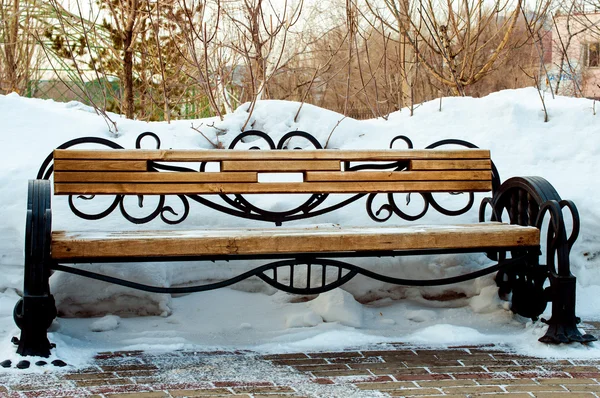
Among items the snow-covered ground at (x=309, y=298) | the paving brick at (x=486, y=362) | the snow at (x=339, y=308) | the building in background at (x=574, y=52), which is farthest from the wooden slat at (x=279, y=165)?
the building in background at (x=574, y=52)

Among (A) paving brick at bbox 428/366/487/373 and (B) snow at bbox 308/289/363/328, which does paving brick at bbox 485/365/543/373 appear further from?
(B) snow at bbox 308/289/363/328

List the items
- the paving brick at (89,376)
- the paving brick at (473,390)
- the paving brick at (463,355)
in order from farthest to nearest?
the paving brick at (463,355) < the paving brick at (89,376) < the paving brick at (473,390)

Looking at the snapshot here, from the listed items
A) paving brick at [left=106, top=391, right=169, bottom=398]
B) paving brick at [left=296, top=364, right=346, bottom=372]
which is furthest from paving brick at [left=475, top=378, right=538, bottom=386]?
paving brick at [left=106, top=391, right=169, bottom=398]

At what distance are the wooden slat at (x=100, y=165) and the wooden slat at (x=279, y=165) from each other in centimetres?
46

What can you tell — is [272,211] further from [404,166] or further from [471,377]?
[471,377]

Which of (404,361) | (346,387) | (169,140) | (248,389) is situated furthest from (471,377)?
(169,140)

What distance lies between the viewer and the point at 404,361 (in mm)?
3344

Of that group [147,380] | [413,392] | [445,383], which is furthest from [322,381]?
[147,380]

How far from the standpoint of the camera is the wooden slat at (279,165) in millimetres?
4020

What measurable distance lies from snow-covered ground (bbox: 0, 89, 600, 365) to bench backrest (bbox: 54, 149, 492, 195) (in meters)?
0.45

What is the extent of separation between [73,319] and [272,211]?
4.28ft

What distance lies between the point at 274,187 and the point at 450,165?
104 cm

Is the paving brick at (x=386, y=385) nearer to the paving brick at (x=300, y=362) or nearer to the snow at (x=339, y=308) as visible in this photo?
the paving brick at (x=300, y=362)

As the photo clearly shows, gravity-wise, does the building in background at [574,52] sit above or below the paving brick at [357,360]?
above
